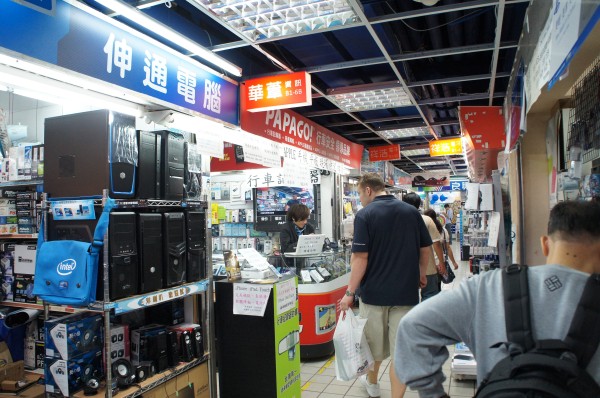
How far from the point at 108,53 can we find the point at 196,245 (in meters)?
1.66

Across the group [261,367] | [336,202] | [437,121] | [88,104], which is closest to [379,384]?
[261,367]

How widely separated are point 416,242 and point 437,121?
630 centimetres

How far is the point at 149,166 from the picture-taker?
2982 mm

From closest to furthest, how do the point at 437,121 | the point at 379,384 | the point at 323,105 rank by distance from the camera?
the point at 379,384 → the point at 323,105 → the point at 437,121

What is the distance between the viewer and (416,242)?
3.63 meters

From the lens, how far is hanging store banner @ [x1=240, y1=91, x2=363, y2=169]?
5.61m

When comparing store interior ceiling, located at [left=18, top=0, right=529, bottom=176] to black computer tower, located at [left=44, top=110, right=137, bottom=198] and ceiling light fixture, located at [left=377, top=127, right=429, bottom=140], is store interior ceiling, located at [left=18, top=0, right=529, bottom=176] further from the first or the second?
ceiling light fixture, located at [left=377, top=127, right=429, bottom=140]

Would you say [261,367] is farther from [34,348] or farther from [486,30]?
[486,30]

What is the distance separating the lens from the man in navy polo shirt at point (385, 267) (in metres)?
3.55

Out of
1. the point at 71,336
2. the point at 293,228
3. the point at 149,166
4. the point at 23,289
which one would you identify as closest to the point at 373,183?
the point at 149,166

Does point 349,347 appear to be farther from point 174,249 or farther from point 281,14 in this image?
point 281,14

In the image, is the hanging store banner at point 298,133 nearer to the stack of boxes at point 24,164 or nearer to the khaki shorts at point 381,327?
the stack of boxes at point 24,164

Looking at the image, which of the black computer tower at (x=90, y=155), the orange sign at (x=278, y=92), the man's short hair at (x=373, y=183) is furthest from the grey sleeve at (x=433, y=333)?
the orange sign at (x=278, y=92)

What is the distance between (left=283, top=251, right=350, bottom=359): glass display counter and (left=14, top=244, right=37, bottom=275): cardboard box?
8.58ft
